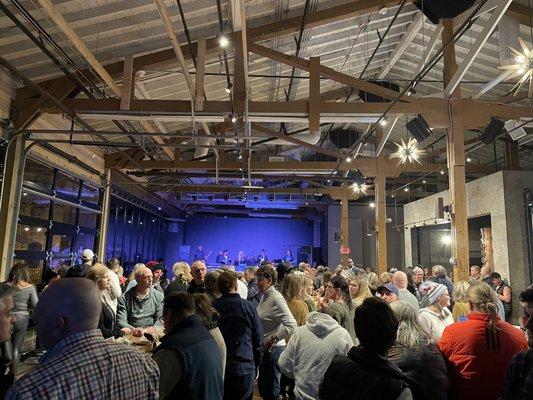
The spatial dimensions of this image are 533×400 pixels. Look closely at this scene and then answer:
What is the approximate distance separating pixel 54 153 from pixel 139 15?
3655 millimetres

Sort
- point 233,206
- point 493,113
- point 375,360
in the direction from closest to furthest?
1. point 375,360
2. point 493,113
3. point 233,206

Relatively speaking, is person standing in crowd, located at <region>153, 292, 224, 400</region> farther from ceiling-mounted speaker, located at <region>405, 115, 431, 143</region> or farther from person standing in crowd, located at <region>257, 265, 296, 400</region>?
ceiling-mounted speaker, located at <region>405, 115, 431, 143</region>

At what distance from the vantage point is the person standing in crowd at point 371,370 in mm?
1545

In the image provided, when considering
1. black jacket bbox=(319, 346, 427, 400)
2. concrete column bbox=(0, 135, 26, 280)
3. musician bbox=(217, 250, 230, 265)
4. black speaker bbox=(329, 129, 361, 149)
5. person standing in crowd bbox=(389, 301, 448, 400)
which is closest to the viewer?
black jacket bbox=(319, 346, 427, 400)

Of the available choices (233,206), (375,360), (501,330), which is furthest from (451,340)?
(233,206)

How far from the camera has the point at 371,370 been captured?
1588mm

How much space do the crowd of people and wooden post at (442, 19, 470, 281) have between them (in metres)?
2.44

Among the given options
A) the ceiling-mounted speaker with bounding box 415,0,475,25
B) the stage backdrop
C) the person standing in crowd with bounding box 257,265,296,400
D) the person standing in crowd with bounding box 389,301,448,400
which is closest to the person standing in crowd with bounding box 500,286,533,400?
the person standing in crowd with bounding box 389,301,448,400

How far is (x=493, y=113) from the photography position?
20.9ft

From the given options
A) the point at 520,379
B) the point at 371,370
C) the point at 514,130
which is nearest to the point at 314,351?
the point at 371,370

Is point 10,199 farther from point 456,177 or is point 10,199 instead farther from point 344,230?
point 344,230

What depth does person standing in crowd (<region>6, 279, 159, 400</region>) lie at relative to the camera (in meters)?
1.14

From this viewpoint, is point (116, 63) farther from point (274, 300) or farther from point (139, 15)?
point (274, 300)

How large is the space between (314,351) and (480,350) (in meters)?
1.03
